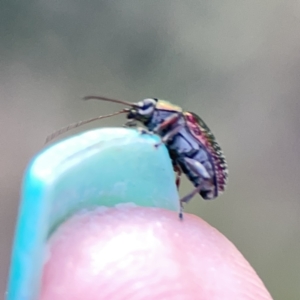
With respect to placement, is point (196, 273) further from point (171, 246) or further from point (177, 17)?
point (177, 17)

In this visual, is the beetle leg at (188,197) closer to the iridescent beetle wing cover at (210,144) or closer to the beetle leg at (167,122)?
the iridescent beetle wing cover at (210,144)

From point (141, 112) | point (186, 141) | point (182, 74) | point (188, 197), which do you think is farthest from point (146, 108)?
point (182, 74)

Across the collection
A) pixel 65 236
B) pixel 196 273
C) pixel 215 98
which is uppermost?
pixel 215 98

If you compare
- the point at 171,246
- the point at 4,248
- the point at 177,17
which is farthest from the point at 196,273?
the point at 177,17

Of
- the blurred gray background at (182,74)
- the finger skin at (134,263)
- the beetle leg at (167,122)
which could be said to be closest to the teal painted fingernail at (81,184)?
the finger skin at (134,263)

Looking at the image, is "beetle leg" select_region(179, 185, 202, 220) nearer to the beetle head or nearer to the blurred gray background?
the beetle head

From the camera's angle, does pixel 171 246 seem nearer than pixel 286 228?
Yes

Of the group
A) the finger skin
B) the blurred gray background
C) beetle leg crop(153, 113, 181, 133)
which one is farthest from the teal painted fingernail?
the blurred gray background
